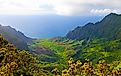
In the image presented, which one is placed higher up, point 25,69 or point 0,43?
point 0,43

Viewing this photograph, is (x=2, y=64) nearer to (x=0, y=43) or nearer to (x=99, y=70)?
(x=0, y=43)

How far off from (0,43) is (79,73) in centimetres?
5921

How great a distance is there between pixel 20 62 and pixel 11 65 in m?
15.0

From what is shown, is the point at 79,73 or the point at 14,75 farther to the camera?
the point at 14,75

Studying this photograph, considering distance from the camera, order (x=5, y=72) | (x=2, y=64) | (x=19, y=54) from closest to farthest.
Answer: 1. (x=5, y=72)
2. (x=2, y=64)
3. (x=19, y=54)

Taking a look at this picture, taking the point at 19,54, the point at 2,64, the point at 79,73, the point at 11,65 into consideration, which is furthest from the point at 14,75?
the point at 79,73

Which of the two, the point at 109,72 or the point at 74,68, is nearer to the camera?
the point at 74,68

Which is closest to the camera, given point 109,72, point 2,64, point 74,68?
point 74,68

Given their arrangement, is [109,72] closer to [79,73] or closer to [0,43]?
[79,73]

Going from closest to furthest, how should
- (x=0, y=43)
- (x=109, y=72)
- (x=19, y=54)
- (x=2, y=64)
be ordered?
(x=109, y=72)
(x=2, y=64)
(x=19, y=54)
(x=0, y=43)

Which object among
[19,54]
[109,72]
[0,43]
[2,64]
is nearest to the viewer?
[109,72]

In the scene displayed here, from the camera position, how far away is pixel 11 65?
8450 cm

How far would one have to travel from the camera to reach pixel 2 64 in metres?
94.9

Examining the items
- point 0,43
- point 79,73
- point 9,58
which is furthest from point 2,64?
point 79,73
